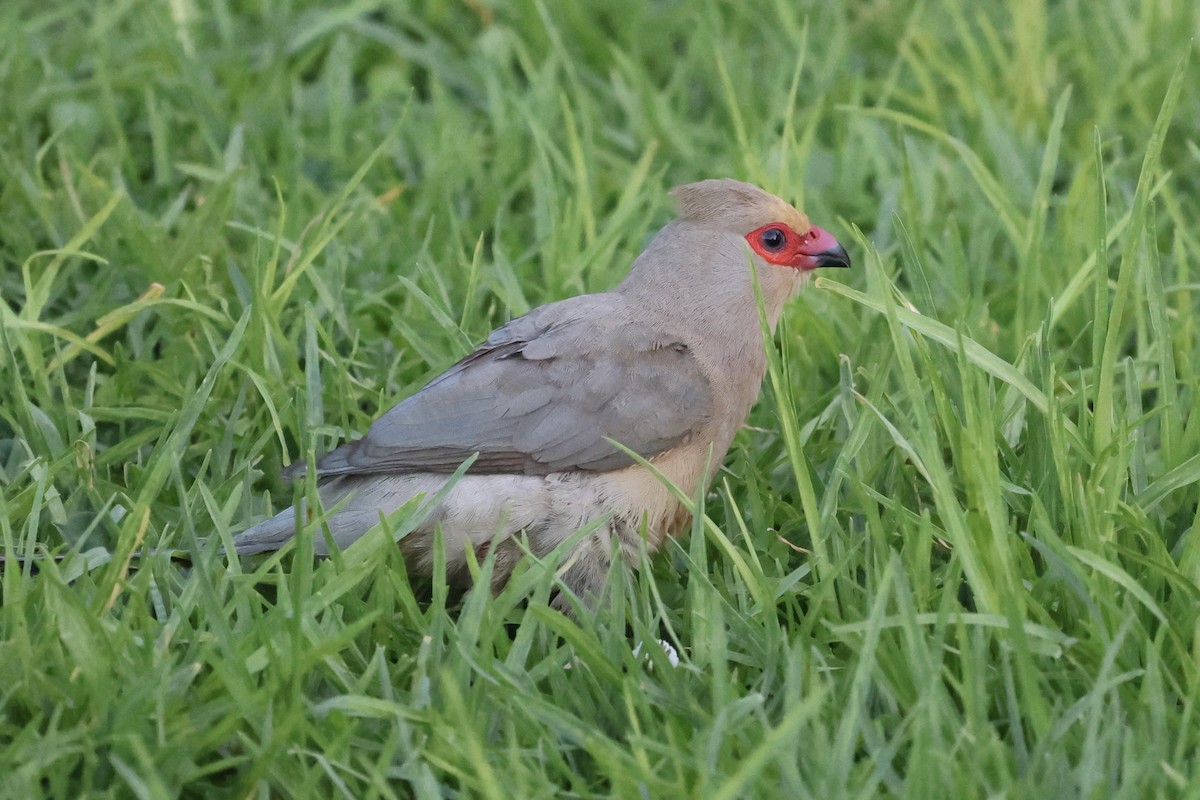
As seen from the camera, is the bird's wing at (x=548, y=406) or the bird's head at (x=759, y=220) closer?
the bird's wing at (x=548, y=406)

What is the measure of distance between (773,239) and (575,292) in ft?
2.79

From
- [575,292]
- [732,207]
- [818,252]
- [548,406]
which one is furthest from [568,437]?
[575,292]

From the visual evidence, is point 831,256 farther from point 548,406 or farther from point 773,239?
point 548,406

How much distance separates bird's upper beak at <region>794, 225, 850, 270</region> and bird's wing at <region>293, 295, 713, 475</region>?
0.51 metres

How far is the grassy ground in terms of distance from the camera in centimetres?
264

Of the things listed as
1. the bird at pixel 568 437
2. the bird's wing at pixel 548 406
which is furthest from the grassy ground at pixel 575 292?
the bird's wing at pixel 548 406

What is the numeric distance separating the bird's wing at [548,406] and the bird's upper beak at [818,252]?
0.51 m

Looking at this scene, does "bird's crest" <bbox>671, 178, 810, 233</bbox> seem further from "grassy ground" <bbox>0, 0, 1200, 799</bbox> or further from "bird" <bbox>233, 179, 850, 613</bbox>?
"grassy ground" <bbox>0, 0, 1200, 799</bbox>

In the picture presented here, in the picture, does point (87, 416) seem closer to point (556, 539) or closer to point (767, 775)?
point (556, 539)

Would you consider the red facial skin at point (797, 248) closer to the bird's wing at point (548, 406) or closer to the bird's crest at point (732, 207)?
the bird's crest at point (732, 207)

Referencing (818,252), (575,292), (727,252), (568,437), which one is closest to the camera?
(568,437)

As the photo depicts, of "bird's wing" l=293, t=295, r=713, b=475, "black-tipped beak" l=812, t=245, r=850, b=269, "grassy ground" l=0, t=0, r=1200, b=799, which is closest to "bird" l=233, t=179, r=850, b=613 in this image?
"bird's wing" l=293, t=295, r=713, b=475

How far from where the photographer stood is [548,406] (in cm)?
344

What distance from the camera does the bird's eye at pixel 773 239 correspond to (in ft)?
12.6
